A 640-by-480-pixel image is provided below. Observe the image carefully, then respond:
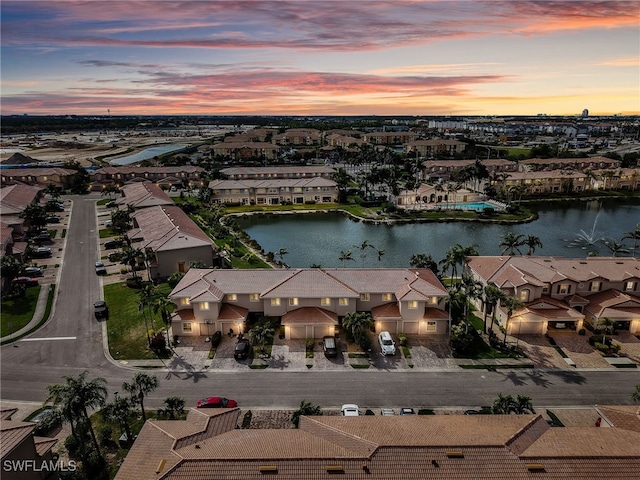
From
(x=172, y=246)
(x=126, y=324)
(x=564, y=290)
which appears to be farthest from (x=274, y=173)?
(x=564, y=290)

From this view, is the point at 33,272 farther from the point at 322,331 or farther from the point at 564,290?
the point at 564,290

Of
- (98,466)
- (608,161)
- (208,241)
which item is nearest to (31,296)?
(208,241)

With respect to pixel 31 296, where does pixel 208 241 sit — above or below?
above

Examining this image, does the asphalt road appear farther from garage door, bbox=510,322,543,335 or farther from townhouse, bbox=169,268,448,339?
townhouse, bbox=169,268,448,339

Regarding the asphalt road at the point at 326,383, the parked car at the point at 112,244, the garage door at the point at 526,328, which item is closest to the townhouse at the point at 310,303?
the asphalt road at the point at 326,383

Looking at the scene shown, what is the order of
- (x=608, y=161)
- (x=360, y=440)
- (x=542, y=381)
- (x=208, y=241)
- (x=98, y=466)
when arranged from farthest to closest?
1. (x=608, y=161)
2. (x=208, y=241)
3. (x=542, y=381)
4. (x=98, y=466)
5. (x=360, y=440)

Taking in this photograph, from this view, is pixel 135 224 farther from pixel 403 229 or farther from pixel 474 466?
pixel 474 466
